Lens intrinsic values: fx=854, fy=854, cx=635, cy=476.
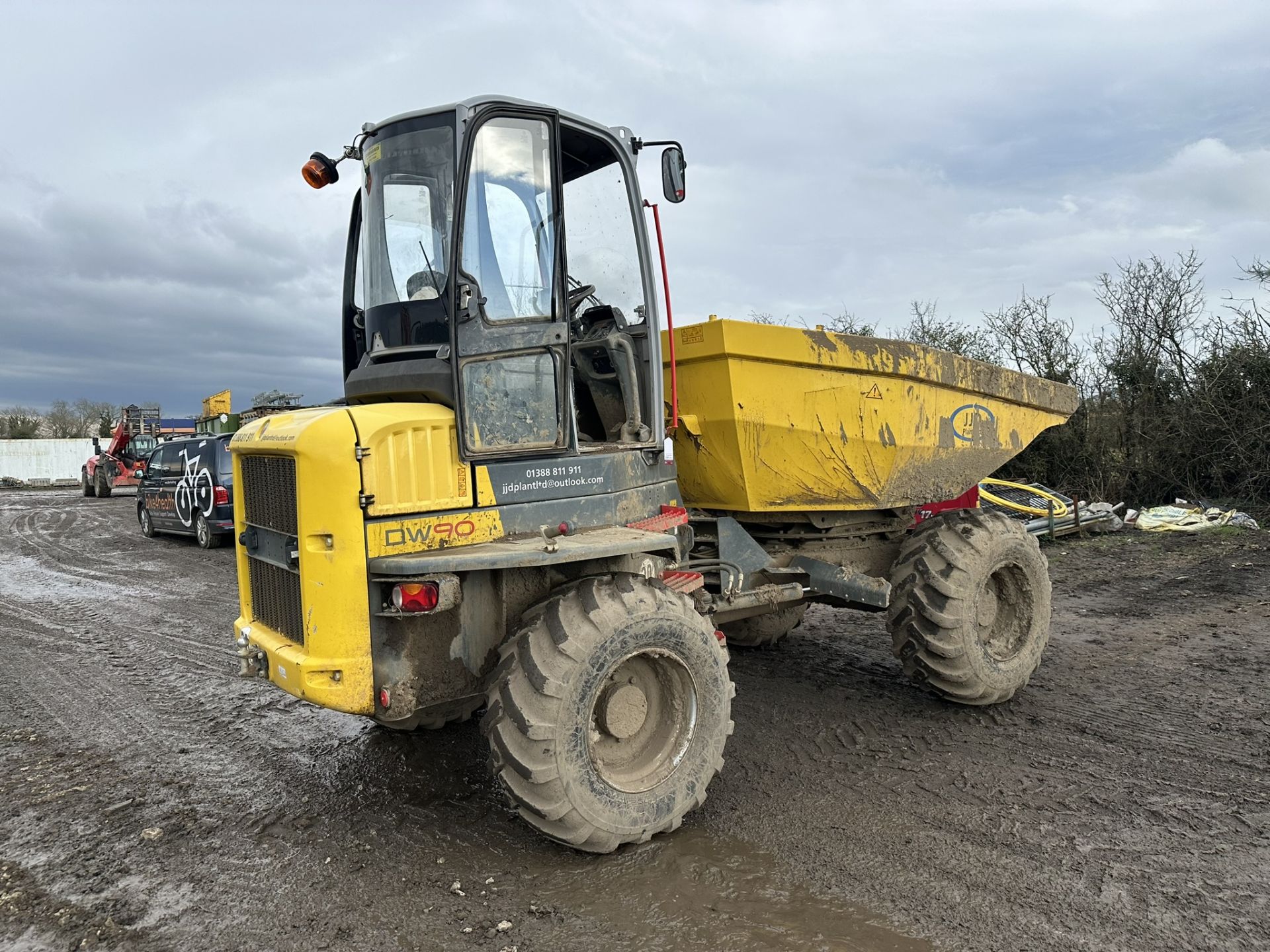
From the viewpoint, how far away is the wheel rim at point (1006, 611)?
5.26 m

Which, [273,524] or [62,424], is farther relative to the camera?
[62,424]

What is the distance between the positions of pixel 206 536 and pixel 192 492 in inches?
32.7

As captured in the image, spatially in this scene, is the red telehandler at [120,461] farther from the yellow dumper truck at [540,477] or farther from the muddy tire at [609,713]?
the muddy tire at [609,713]

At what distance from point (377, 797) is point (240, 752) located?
1.19m

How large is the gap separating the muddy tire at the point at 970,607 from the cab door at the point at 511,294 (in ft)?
8.05

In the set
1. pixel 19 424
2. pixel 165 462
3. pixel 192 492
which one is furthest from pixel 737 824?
pixel 19 424

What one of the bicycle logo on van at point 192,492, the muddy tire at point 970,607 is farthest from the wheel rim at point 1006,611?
the bicycle logo on van at point 192,492

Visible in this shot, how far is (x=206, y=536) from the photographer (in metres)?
13.9

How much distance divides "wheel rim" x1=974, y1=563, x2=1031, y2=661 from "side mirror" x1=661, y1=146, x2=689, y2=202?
300cm

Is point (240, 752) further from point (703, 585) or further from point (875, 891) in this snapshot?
point (875, 891)

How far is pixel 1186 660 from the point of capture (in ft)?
Result: 19.6

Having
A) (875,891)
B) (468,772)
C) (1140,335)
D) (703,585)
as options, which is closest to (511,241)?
(703,585)

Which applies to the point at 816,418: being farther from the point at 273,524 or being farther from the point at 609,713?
the point at 273,524

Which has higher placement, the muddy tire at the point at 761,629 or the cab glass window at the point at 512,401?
the cab glass window at the point at 512,401
